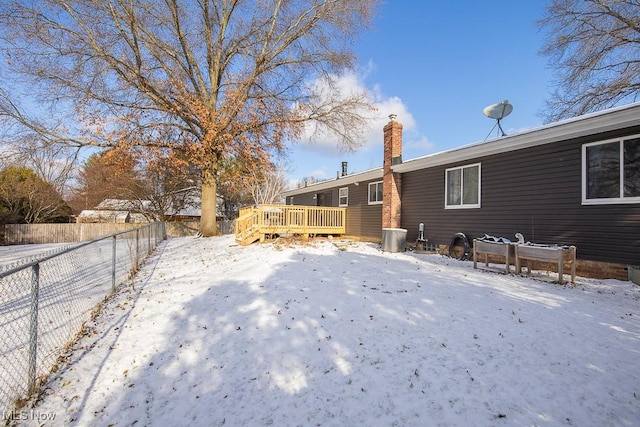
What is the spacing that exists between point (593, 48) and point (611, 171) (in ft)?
35.1

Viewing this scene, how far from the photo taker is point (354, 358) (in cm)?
295

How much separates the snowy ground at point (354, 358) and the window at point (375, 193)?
7.77m

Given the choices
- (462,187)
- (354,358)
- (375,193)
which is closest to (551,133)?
(462,187)

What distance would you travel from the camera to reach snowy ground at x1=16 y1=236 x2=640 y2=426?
227 centimetres

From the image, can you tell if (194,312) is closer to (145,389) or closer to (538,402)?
(145,389)

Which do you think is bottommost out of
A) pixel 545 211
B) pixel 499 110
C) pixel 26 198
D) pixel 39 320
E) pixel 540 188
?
pixel 39 320

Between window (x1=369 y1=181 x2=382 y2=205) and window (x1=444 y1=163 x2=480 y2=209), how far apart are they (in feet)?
11.0

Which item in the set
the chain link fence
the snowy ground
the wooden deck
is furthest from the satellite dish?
the chain link fence

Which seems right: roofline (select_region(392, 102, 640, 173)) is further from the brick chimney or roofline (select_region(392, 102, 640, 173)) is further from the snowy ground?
the snowy ground

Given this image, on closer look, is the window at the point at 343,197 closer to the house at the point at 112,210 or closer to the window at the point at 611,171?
the window at the point at 611,171

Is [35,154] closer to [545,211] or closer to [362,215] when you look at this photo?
[362,215]

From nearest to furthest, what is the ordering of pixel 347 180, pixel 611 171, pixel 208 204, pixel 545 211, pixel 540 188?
pixel 611 171 → pixel 545 211 → pixel 540 188 → pixel 347 180 → pixel 208 204

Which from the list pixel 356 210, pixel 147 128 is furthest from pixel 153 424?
pixel 147 128

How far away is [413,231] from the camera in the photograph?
A: 35.6 feet
